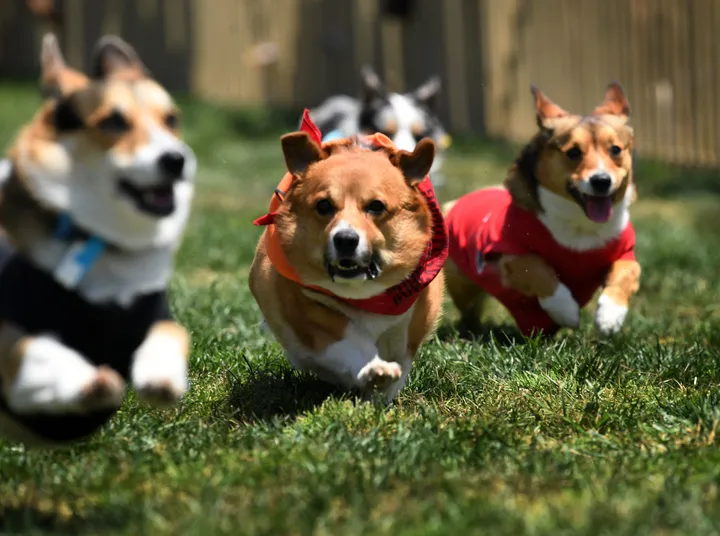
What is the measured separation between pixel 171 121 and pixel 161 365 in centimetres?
64

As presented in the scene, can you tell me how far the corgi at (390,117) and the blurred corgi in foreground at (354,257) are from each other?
3.10 m

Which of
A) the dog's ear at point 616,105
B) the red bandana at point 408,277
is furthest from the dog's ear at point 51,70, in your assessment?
the dog's ear at point 616,105

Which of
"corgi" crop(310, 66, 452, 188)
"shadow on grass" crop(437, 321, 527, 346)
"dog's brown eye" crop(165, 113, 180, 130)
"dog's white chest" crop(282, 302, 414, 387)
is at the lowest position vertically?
"shadow on grass" crop(437, 321, 527, 346)

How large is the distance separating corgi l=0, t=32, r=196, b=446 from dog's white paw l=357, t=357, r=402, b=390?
1.14 m

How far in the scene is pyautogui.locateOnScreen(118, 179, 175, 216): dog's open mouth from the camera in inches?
104

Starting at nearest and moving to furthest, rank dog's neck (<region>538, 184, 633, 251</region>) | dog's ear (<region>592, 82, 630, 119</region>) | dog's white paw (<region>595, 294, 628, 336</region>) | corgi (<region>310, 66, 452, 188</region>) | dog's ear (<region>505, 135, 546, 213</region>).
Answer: dog's white paw (<region>595, 294, 628, 336</region>) < dog's neck (<region>538, 184, 633, 251</region>) < dog's ear (<region>505, 135, 546, 213</region>) < dog's ear (<region>592, 82, 630, 119</region>) < corgi (<region>310, 66, 452, 188</region>)

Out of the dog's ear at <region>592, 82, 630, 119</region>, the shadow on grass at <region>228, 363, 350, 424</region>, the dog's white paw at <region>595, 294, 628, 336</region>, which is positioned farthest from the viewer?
the dog's ear at <region>592, 82, 630, 119</region>

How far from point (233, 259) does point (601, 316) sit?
337cm

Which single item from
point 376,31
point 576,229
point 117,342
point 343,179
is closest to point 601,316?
point 576,229

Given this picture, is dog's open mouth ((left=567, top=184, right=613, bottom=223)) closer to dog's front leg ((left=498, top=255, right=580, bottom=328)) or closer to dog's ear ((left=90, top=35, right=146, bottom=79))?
dog's front leg ((left=498, top=255, right=580, bottom=328))

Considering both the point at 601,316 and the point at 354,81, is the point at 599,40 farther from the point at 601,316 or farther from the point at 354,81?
the point at 601,316

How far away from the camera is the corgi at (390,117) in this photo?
24.9ft

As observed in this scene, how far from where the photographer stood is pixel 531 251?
531cm

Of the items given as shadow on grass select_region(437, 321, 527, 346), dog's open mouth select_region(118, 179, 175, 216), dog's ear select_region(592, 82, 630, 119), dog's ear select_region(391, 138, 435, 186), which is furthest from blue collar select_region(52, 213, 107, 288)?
dog's ear select_region(592, 82, 630, 119)
